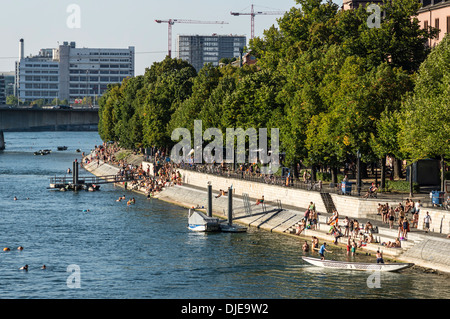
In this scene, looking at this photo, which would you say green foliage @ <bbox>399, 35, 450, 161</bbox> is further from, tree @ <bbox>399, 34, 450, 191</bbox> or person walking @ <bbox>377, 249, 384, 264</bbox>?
person walking @ <bbox>377, 249, 384, 264</bbox>

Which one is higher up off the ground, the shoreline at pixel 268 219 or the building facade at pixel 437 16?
the building facade at pixel 437 16

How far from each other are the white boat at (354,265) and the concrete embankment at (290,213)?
2.20 m

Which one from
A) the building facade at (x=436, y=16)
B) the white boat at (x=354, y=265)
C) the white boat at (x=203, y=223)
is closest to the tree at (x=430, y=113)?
the white boat at (x=354, y=265)

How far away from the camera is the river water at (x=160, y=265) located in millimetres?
55000

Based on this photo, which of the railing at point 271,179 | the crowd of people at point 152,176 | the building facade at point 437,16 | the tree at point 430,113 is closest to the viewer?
the tree at point 430,113

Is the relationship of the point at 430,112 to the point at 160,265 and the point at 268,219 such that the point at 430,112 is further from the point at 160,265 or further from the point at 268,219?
the point at 160,265

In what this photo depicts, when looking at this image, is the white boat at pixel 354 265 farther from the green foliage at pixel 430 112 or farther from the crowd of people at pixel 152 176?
the crowd of people at pixel 152 176

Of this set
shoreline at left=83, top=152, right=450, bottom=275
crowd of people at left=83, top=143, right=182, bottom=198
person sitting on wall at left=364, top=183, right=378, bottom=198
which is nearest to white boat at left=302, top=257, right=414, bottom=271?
shoreline at left=83, top=152, right=450, bottom=275

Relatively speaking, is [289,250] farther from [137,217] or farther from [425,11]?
[425,11]

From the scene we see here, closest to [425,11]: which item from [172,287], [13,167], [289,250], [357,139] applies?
[357,139]

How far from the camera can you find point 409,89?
3211 inches

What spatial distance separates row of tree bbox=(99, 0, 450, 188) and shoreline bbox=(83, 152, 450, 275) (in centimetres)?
888

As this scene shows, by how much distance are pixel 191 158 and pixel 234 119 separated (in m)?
15.0

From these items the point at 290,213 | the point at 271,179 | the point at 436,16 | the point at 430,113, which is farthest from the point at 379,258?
the point at 436,16
